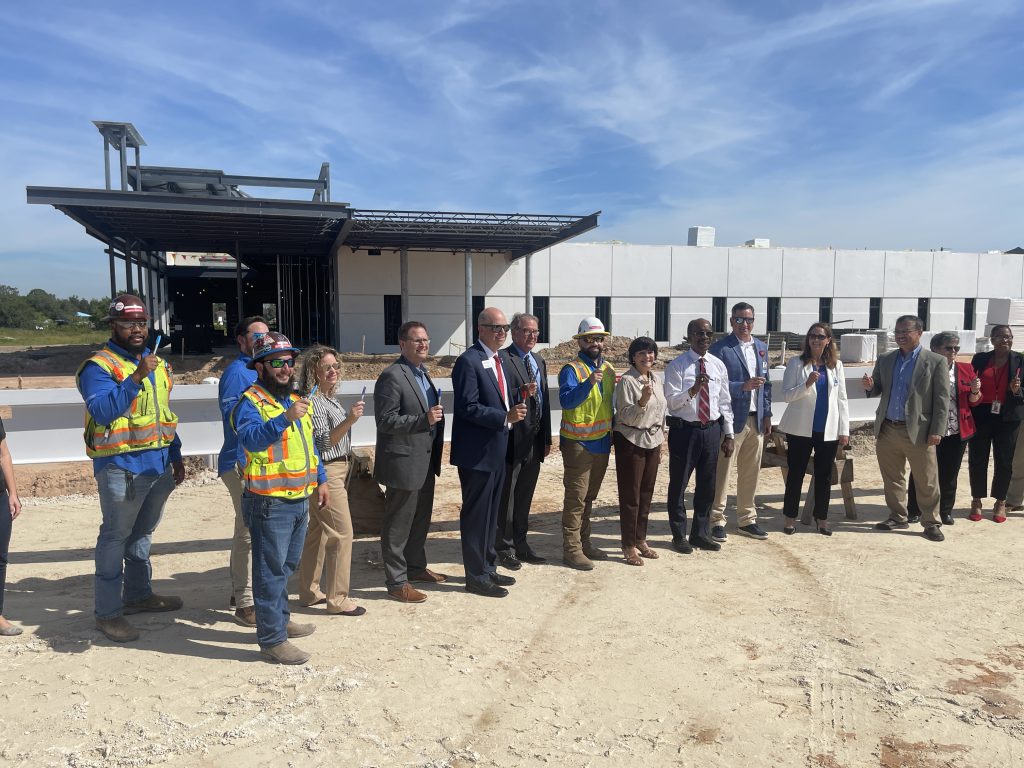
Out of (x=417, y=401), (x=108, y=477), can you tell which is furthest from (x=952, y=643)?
(x=108, y=477)

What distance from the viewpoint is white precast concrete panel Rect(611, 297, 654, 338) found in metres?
29.2

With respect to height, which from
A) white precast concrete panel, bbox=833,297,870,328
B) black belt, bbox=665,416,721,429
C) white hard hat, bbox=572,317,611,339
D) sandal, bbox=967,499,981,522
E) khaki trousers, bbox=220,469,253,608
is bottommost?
sandal, bbox=967,499,981,522

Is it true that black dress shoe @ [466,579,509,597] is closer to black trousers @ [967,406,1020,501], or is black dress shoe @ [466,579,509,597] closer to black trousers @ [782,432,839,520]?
black trousers @ [782,432,839,520]

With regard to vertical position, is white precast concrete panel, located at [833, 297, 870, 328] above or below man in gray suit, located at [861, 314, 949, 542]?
above

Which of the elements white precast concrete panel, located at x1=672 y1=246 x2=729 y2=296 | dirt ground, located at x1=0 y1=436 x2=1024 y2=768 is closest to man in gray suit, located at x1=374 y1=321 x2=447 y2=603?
dirt ground, located at x1=0 y1=436 x2=1024 y2=768

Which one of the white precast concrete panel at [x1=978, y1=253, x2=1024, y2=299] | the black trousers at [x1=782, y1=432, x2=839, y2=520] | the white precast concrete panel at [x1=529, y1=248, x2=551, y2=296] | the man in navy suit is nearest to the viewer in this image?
the man in navy suit

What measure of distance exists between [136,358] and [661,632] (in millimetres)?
3536

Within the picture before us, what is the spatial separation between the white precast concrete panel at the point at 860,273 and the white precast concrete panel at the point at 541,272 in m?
14.0

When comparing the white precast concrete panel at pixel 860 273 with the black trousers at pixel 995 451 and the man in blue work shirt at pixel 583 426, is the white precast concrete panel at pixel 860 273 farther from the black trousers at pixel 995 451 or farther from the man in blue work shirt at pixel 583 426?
the man in blue work shirt at pixel 583 426

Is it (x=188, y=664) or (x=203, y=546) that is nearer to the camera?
(x=188, y=664)

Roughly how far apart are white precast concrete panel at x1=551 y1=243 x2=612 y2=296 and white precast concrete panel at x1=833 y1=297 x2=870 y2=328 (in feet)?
38.1

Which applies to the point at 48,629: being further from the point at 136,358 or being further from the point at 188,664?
the point at 136,358

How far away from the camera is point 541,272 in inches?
1113

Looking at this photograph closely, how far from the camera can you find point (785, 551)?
19.1ft
